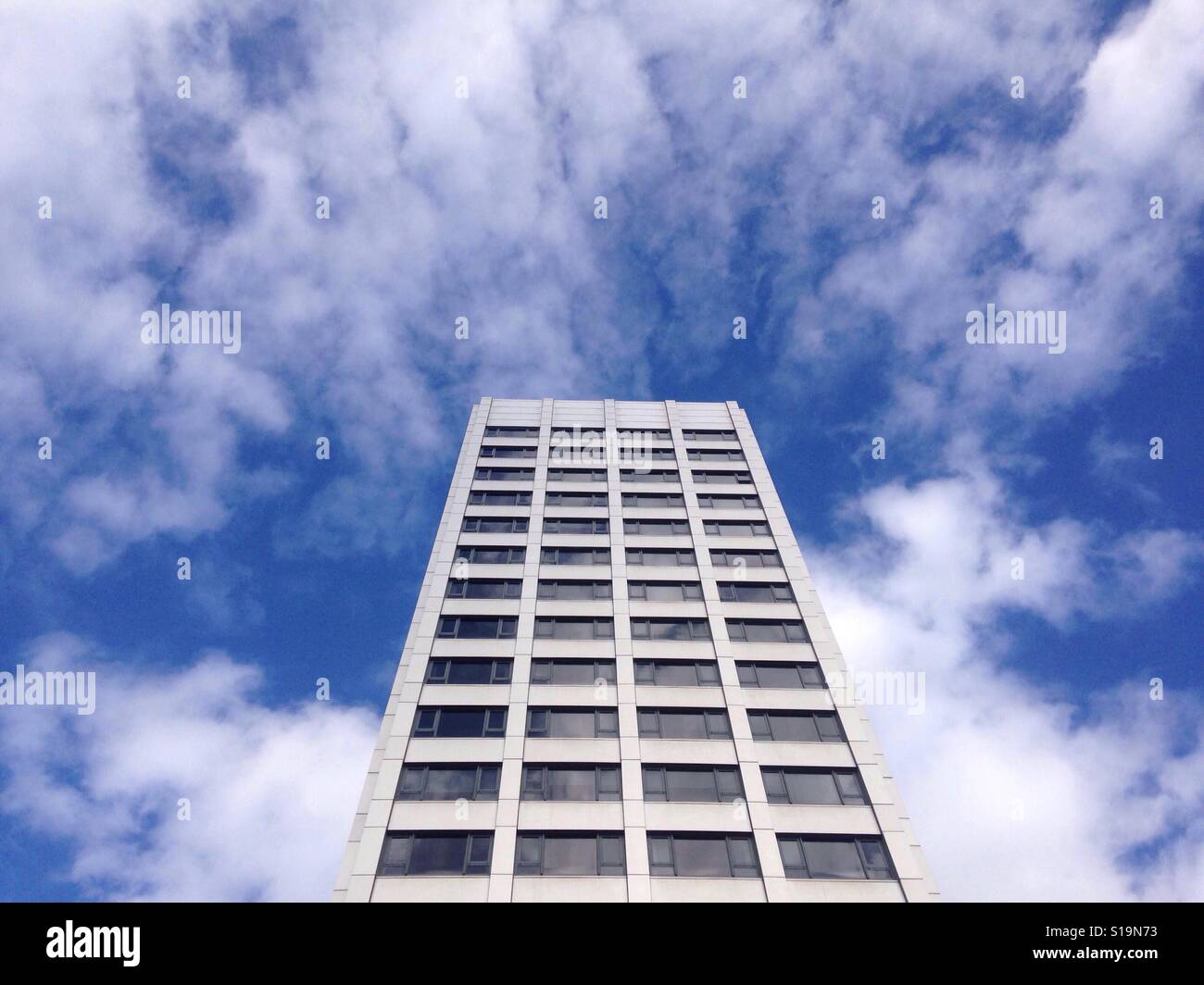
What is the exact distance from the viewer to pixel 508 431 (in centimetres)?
4600

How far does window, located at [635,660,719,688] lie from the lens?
29109 mm

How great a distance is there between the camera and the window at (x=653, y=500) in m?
39.6

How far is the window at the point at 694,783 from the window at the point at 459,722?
590cm

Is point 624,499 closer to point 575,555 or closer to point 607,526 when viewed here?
point 607,526

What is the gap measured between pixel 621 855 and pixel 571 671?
7959 millimetres

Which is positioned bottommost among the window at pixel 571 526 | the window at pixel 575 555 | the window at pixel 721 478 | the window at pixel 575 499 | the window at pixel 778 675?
the window at pixel 778 675

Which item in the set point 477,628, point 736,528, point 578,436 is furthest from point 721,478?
point 477,628

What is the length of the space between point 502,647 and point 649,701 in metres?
6.76

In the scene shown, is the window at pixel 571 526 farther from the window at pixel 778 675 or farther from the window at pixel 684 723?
the window at pixel 684 723

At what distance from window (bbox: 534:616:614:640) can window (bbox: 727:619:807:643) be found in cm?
546

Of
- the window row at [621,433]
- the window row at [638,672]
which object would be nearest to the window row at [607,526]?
the window row at [621,433]
